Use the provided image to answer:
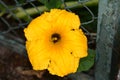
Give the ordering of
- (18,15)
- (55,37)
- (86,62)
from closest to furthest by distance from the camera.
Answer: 1. (55,37)
2. (86,62)
3. (18,15)

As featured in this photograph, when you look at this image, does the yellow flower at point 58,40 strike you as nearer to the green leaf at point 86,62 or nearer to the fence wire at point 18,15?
the green leaf at point 86,62

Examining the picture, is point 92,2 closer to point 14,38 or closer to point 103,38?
point 103,38

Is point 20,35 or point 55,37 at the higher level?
point 55,37

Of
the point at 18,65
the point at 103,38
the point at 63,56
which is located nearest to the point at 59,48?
the point at 63,56

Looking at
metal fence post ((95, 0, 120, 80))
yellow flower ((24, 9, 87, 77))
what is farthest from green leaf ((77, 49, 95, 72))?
yellow flower ((24, 9, 87, 77))

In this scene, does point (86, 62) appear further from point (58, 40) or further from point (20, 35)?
point (20, 35)

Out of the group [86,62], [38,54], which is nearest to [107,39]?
[86,62]

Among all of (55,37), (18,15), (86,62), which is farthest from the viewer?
(18,15)

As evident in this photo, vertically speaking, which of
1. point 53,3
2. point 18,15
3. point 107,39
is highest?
point 53,3

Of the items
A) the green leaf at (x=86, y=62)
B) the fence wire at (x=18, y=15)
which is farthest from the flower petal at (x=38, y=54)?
the fence wire at (x=18, y=15)
